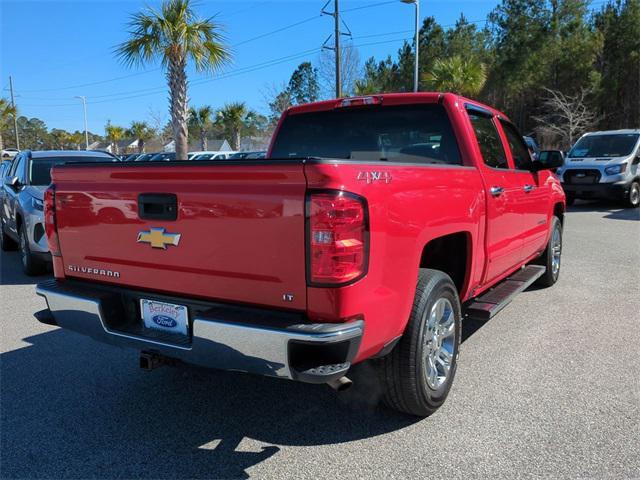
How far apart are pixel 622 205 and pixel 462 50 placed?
3610 cm

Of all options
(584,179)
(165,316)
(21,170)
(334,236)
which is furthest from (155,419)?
(584,179)

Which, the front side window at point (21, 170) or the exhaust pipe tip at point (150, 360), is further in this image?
the front side window at point (21, 170)

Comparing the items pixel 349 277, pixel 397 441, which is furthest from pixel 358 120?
pixel 397 441

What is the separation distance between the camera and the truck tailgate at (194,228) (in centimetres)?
246

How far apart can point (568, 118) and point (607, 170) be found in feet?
65.7

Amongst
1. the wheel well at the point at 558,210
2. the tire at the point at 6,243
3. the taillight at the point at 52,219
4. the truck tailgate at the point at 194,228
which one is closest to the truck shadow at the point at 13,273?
the tire at the point at 6,243

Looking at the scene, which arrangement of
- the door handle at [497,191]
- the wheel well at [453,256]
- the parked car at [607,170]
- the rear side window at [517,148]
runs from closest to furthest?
the wheel well at [453,256]
the door handle at [497,191]
the rear side window at [517,148]
the parked car at [607,170]

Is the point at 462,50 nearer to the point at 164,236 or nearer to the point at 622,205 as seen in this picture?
the point at 622,205

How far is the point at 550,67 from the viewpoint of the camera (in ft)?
131

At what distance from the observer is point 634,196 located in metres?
14.7

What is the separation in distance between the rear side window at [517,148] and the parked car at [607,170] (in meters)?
10.5

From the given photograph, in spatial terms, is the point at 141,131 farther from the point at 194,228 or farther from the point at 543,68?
the point at 194,228

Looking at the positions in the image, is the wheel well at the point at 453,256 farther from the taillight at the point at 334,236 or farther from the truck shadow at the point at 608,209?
the truck shadow at the point at 608,209

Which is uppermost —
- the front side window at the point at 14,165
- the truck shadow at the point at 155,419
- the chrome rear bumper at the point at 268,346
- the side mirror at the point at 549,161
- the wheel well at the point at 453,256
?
the front side window at the point at 14,165
